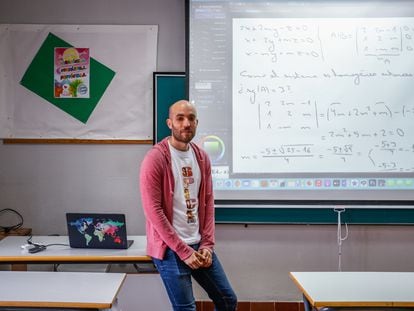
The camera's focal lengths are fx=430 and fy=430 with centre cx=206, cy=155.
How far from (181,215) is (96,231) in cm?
49

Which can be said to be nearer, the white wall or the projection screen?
the projection screen

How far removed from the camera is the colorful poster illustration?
3158 millimetres

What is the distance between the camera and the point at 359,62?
9.48ft

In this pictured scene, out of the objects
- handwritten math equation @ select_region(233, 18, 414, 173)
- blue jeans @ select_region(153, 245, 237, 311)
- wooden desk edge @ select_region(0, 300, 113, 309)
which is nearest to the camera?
wooden desk edge @ select_region(0, 300, 113, 309)

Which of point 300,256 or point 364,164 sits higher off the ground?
point 364,164

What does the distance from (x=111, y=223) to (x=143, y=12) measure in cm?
165

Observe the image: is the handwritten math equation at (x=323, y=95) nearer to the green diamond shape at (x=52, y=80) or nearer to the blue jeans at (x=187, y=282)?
the blue jeans at (x=187, y=282)

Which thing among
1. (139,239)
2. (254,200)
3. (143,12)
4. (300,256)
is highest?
(143,12)

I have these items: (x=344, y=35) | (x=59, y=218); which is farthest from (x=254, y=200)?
(x=59, y=218)

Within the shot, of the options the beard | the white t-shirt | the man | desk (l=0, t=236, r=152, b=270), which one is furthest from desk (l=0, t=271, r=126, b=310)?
the beard

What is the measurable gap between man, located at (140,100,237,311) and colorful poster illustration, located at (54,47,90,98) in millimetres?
1185

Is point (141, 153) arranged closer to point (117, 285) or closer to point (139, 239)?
point (139, 239)

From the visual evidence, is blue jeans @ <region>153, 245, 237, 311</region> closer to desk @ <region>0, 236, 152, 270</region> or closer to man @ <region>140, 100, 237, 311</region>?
man @ <region>140, 100, 237, 311</region>

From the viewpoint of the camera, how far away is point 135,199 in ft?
10.5
